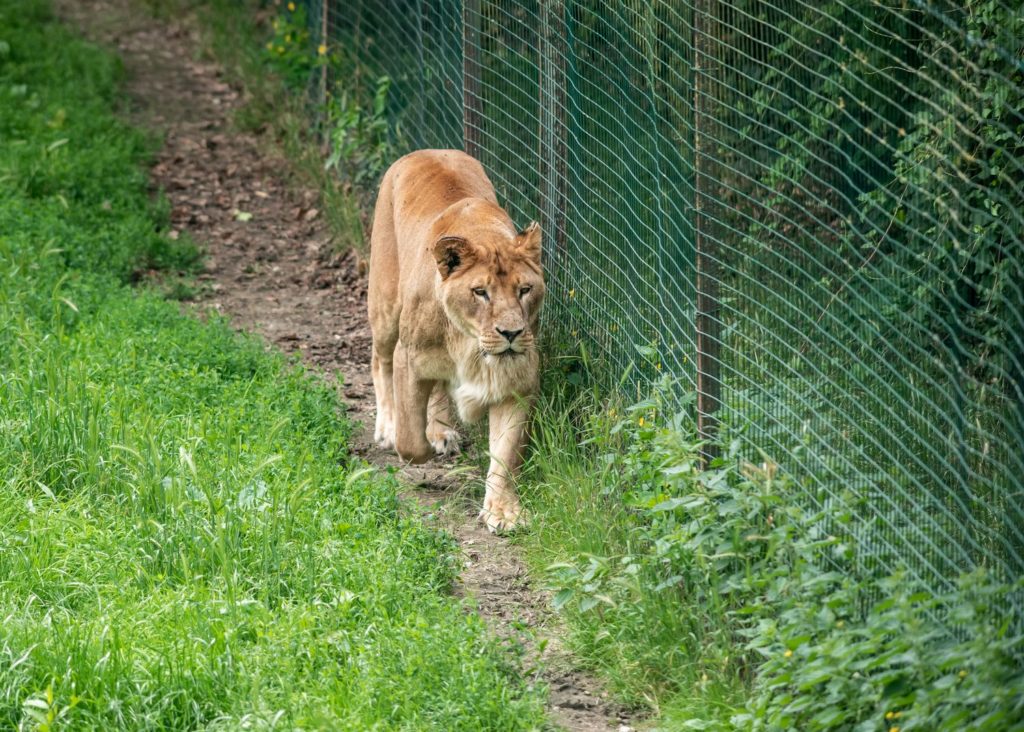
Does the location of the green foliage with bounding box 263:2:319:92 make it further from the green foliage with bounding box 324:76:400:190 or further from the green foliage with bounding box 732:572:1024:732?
the green foliage with bounding box 732:572:1024:732

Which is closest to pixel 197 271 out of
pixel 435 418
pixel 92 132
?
pixel 92 132

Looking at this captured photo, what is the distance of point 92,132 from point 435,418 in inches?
220

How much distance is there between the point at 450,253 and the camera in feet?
20.3

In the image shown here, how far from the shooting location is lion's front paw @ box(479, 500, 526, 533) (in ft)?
20.4

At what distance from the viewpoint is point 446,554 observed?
5.72m

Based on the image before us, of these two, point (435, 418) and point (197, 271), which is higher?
point (435, 418)

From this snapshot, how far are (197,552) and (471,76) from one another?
12.5ft

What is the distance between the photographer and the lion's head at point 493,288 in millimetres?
6145

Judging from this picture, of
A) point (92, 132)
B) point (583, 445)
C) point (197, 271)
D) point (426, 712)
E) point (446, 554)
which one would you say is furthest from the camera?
point (92, 132)

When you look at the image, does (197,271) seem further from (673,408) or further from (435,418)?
(673,408)

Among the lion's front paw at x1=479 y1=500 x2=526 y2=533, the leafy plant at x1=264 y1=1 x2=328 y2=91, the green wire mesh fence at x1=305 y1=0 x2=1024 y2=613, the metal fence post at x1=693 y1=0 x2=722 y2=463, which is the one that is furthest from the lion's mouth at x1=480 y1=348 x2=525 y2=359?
the leafy plant at x1=264 y1=1 x2=328 y2=91

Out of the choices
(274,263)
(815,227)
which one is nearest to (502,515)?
(815,227)

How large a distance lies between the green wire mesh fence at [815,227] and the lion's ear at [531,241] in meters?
0.32

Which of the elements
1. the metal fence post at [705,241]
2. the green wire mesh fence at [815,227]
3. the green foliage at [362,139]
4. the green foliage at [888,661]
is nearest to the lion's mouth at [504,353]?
the green wire mesh fence at [815,227]
